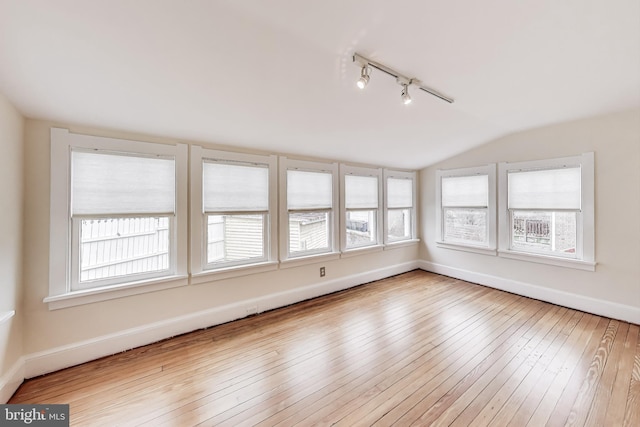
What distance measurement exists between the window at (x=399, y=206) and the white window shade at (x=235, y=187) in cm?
235

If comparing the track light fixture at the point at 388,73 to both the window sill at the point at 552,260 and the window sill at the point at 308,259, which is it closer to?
the window sill at the point at 308,259

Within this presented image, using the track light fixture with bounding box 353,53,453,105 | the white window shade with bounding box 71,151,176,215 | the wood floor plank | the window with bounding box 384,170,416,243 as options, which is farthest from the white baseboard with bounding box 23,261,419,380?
the wood floor plank

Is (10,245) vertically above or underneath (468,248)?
above

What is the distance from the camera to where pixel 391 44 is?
1.79 m

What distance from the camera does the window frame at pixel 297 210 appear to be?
3.35 meters

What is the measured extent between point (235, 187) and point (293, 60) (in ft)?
5.35

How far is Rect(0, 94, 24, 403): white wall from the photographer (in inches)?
68.7

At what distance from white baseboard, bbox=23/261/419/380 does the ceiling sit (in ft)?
6.23

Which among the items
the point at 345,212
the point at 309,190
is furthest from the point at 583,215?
the point at 309,190

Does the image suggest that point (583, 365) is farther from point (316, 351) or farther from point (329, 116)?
point (329, 116)

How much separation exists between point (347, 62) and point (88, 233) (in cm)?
268

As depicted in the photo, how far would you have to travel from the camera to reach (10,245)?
1.84 metres

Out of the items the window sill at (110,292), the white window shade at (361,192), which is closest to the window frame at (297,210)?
the white window shade at (361,192)

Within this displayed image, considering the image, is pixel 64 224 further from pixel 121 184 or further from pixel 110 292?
pixel 110 292
